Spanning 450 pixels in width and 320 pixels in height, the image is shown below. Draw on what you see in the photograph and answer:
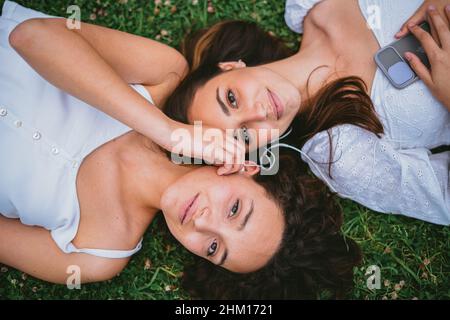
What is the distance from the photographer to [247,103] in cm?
213

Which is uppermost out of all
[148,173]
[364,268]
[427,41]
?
[427,41]

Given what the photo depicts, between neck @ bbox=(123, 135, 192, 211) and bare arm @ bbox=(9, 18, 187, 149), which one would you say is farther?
neck @ bbox=(123, 135, 192, 211)

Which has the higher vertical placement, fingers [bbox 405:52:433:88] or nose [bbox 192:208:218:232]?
fingers [bbox 405:52:433:88]

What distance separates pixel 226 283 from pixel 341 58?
1440 mm

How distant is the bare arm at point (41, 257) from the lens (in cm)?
239

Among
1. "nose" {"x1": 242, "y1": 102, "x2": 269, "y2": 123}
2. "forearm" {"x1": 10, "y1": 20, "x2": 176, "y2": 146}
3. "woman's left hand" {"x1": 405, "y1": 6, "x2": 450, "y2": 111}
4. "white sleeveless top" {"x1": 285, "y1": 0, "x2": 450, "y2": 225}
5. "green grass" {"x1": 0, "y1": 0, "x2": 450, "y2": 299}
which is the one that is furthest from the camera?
"green grass" {"x1": 0, "y1": 0, "x2": 450, "y2": 299}

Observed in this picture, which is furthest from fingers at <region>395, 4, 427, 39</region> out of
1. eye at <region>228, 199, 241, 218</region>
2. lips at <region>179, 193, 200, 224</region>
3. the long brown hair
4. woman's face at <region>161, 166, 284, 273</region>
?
lips at <region>179, 193, 200, 224</region>

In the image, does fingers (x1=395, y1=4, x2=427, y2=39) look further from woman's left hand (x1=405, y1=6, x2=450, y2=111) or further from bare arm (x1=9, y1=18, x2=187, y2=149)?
bare arm (x1=9, y1=18, x2=187, y2=149)

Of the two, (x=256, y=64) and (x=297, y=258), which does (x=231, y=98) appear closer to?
(x=256, y=64)

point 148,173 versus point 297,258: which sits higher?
point 148,173

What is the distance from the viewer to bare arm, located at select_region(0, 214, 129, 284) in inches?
94.3

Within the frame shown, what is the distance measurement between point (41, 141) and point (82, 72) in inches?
18.2

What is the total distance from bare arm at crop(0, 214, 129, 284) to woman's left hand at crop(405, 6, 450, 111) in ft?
6.14

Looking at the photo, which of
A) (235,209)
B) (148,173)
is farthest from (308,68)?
(148,173)
